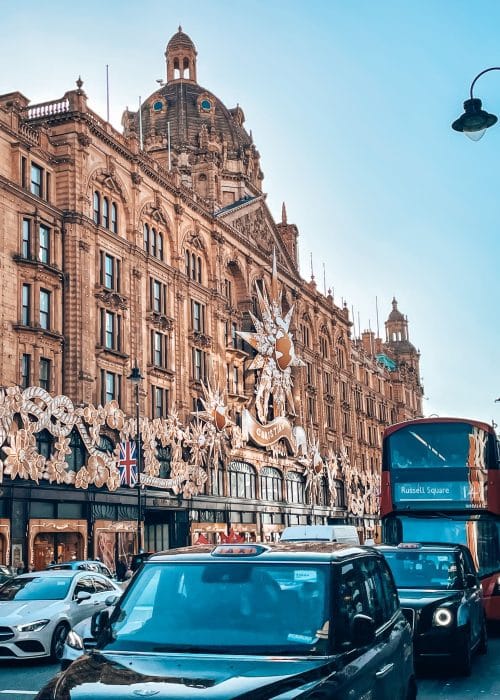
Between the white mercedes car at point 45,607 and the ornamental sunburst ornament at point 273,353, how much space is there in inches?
1612

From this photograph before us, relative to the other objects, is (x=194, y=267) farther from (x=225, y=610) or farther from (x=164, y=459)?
(x=225, y=610)

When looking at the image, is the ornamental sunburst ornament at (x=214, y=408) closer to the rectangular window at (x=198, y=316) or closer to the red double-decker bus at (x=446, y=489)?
the rectangular window at (x=198, y=316)

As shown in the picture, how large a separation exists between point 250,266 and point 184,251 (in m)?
10.5

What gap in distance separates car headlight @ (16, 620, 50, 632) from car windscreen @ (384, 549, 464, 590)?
19.8 feet

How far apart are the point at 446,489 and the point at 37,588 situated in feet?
29.9

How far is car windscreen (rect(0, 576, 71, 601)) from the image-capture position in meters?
16.3

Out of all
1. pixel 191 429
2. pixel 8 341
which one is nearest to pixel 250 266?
pixel 191 429

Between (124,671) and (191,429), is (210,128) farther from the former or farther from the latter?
(124,671)

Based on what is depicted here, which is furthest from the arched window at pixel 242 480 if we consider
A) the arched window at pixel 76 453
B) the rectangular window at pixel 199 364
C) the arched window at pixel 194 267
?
the arched window at pixel 76 453

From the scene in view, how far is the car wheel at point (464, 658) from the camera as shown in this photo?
12232 mm

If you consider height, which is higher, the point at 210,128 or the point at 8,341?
the point at 210,128

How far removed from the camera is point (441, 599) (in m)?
12.4

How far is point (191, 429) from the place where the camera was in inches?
1950

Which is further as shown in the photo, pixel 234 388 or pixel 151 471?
pixel 234 388
